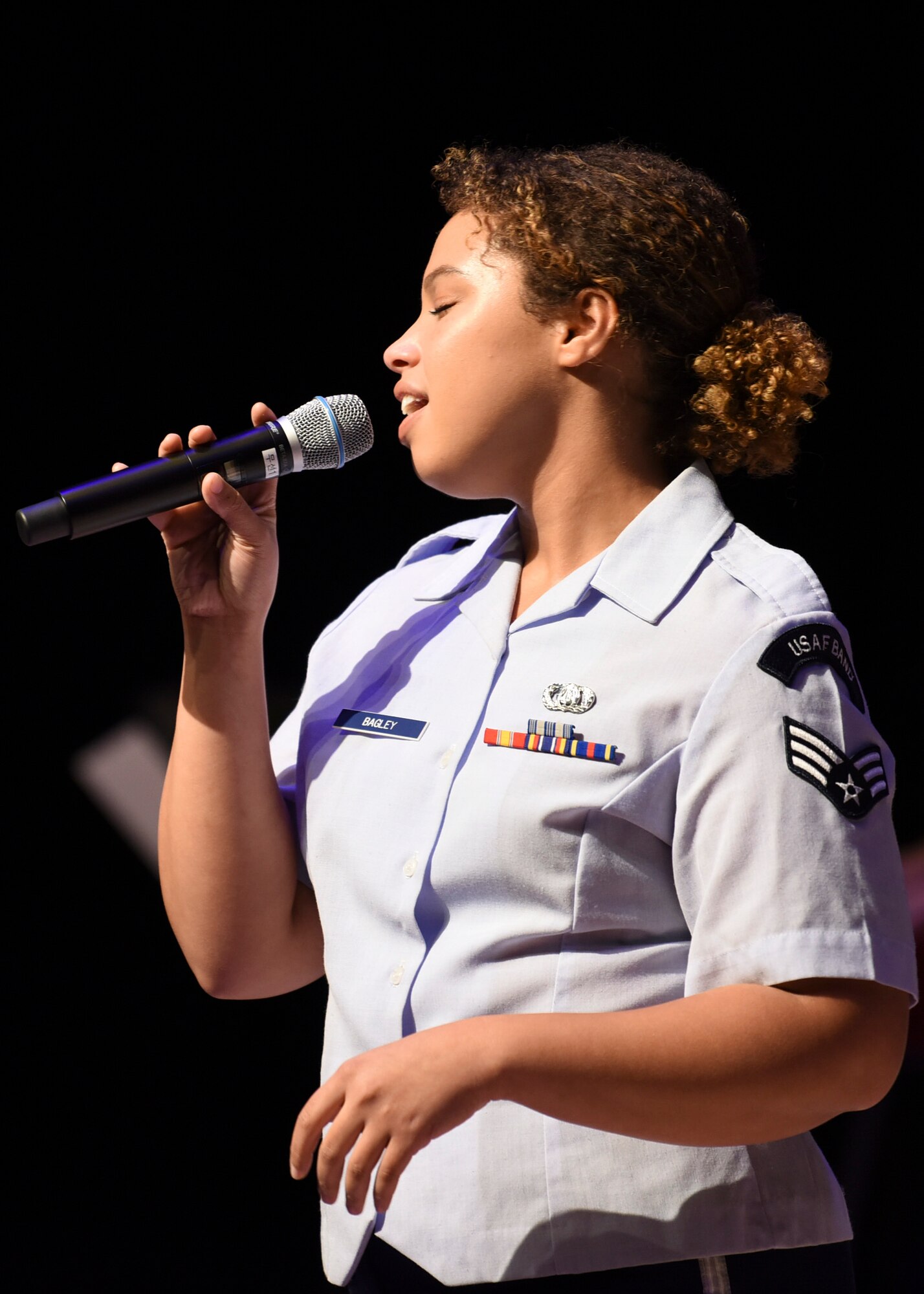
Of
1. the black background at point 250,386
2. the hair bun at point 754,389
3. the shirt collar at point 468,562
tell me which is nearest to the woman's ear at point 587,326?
the hair bun at point 754,389

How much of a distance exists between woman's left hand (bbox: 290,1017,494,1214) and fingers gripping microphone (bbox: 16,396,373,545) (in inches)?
24.3

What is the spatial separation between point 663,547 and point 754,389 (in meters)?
0.24

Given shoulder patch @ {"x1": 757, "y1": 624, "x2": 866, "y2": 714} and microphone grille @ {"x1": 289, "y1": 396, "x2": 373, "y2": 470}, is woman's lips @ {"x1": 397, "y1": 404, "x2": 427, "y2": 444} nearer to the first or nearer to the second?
microphone grille @ {"x1": 289, "y1": 396, "x2": 373, "y2": 470}

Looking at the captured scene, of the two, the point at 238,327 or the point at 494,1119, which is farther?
the point at 238,327

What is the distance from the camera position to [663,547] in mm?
1245

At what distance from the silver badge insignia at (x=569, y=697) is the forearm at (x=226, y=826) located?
1.23 feet

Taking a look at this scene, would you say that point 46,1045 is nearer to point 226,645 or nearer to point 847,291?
point 226,645

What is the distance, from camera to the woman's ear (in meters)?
1.30

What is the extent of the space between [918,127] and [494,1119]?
194cm

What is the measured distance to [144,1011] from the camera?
8.51ft

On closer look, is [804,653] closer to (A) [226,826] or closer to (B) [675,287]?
(B) [675,287]

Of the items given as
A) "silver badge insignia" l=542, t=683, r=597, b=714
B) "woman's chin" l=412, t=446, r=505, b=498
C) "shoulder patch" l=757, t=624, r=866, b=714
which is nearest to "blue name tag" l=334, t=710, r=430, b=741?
"silver badge insignia" l=542, t=683, r=597, b=714

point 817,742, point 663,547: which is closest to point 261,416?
point 663,547

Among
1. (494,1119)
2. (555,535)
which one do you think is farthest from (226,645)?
(494,1119)
